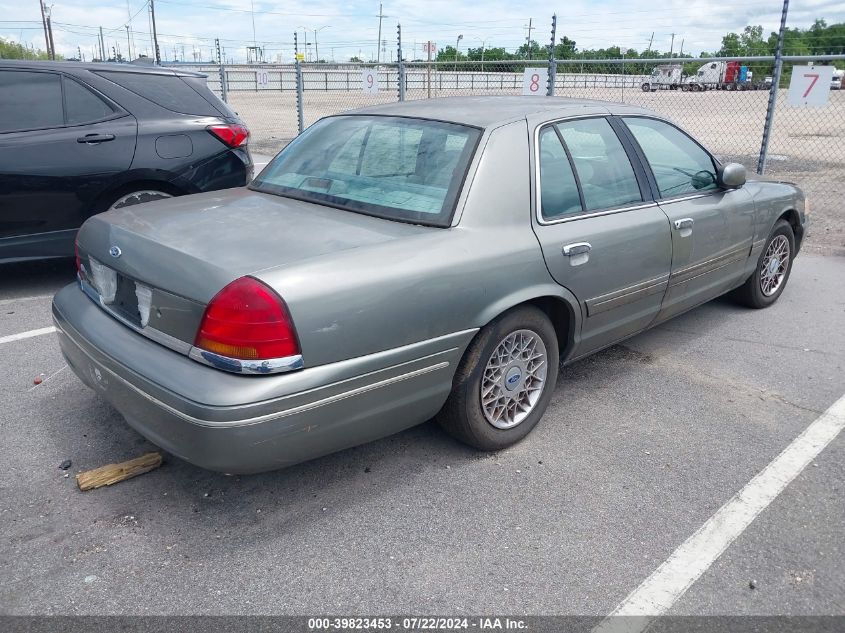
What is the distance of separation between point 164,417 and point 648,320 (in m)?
2.72

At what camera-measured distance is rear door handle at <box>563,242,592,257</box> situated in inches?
133

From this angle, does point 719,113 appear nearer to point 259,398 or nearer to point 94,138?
point 94,138

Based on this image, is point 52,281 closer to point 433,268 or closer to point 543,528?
point 433,268

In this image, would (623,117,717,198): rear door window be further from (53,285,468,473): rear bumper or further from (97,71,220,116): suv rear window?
(97,71,220,116): suv rear window

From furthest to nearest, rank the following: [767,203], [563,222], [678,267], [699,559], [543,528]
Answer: [767,203]
[678,267]
[563,222]
[543,528]
[699,559]

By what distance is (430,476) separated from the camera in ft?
10.4

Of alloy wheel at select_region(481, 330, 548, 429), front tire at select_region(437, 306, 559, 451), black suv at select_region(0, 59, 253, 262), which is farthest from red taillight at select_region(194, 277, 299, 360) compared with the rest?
black suv at select_region(0, 59, 253, 262)

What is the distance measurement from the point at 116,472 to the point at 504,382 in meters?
1.73

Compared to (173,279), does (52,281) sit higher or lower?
lower

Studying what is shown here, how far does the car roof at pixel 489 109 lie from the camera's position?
3.48 meters

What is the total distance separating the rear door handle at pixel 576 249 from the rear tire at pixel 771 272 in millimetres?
2330

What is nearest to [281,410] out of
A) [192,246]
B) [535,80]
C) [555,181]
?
[192,246]

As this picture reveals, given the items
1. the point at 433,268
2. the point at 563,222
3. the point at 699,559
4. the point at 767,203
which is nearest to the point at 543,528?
the point at 699,559

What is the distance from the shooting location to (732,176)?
173 inches
